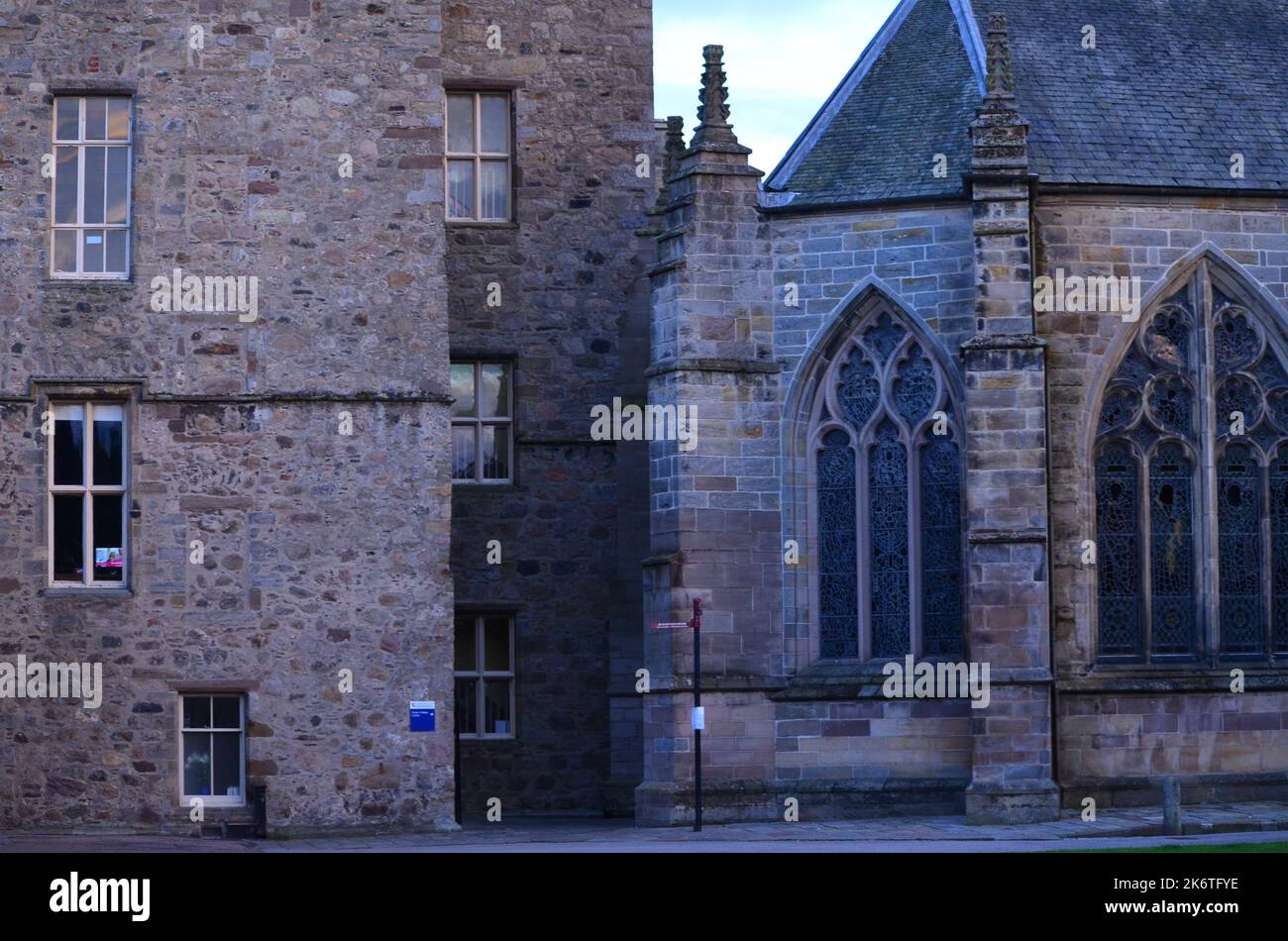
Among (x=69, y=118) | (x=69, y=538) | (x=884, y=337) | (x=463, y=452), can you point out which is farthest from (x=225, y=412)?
(x=884, y=337)

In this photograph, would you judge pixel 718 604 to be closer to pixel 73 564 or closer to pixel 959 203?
pixel 959 203

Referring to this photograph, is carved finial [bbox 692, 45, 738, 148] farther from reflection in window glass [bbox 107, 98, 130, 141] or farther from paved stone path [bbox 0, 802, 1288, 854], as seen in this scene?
paved stone path [bbox 0, 802, 1288, 854]

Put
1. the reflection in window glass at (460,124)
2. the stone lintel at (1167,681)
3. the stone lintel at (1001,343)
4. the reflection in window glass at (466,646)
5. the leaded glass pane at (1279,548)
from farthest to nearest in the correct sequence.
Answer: the reflection in window glass at (460,124), the reflection in window glass at (466,646), the leaded glass pane at (1279,548), the stone lintel at (1167,681), the stone lintel at (1001,343)

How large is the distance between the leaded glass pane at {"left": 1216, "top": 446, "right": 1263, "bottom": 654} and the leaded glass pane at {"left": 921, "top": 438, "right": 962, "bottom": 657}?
10.5 ft

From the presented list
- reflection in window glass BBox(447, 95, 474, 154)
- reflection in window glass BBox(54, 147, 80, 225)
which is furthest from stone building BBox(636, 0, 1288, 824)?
reflection in window glass BBox(54, 147, 80, 225)

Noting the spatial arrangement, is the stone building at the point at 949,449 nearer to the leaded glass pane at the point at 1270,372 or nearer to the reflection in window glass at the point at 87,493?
the leaded glass pane at the point at 1270,372

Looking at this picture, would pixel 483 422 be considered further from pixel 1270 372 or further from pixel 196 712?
pixel 1270 372

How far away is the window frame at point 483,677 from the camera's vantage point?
29.5m

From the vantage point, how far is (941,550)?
26391 millimetres

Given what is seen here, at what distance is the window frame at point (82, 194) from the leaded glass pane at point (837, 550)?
27.7 feet

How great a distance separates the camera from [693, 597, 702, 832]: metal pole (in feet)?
82.5

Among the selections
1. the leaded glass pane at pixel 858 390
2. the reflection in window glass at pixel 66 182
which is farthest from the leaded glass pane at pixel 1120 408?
the reflection in window glass at pixel 66 182

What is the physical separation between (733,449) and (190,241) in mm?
6667

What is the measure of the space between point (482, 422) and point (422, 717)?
5.92m
